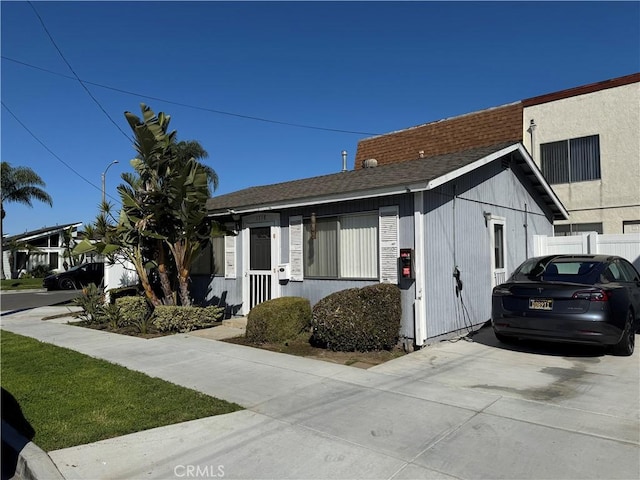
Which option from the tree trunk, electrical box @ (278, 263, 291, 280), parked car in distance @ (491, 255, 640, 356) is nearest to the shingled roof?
electrical box @ (278, 263, 291, 280)

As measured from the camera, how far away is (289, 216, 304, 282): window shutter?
1018cm

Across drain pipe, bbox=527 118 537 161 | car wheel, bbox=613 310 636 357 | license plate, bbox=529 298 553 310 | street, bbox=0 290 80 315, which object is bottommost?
street, bbox=0 290 80 315

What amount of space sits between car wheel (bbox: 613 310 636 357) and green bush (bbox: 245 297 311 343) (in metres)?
5.45

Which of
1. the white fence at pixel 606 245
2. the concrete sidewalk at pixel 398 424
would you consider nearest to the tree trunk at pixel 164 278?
the concrete sidewalk at pixel 398 424

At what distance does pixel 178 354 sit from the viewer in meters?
8.08

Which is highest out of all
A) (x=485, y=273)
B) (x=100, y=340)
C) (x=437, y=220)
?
(x=437, y=220)

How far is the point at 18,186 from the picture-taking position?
116 ft

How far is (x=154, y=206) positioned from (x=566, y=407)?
9.18 meters

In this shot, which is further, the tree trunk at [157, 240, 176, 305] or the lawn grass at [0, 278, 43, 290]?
the lawn grass at [0, 278, 43, 290]

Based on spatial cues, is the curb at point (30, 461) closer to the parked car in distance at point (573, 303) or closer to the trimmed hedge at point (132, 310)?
the parked car in distance at point (573, 303)

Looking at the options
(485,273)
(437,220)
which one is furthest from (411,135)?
(437,220)

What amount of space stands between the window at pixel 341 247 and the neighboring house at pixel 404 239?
2 cm

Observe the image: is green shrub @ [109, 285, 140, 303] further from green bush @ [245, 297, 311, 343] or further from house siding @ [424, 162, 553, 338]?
house siding @ [424, 162, 553, 338]

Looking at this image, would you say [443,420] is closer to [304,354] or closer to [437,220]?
[304,354]
